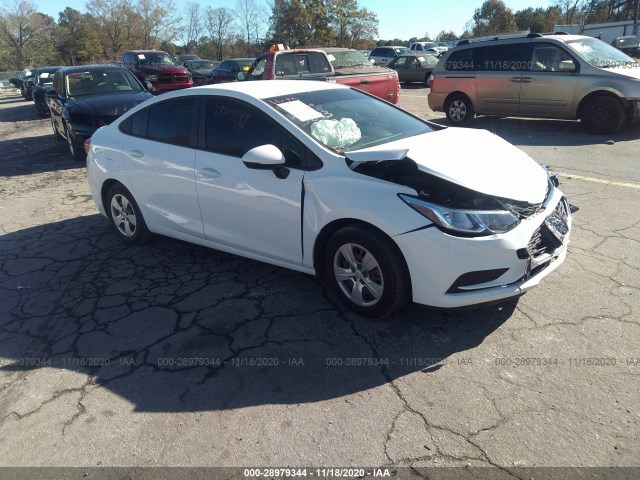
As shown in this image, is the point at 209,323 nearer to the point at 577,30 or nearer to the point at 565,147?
the point at 565,147

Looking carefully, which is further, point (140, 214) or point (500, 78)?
point (500, 78)

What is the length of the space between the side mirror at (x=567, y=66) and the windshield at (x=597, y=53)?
0.26 m

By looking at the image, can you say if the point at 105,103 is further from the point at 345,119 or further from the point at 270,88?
the point at 345,119

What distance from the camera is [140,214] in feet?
16.3

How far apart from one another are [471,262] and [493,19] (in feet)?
204

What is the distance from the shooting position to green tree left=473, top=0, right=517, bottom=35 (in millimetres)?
53466

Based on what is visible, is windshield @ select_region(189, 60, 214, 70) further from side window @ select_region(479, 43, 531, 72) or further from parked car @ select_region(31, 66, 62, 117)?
side window @ select_region(479, 43, 531, 72)

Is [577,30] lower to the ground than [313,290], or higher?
higher

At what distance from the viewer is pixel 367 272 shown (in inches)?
134

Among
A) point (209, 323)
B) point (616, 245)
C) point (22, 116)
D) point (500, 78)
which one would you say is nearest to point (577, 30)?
point (500, 78)

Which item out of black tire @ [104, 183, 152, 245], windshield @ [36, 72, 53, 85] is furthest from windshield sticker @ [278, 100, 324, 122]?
windshield @ [36, 72, 53, 85]

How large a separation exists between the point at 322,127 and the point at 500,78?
7697 mm

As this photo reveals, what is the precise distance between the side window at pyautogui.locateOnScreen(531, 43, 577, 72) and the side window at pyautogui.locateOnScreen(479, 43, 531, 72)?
13 cm

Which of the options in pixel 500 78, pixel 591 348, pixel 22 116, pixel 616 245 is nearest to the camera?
pixel 591 348
